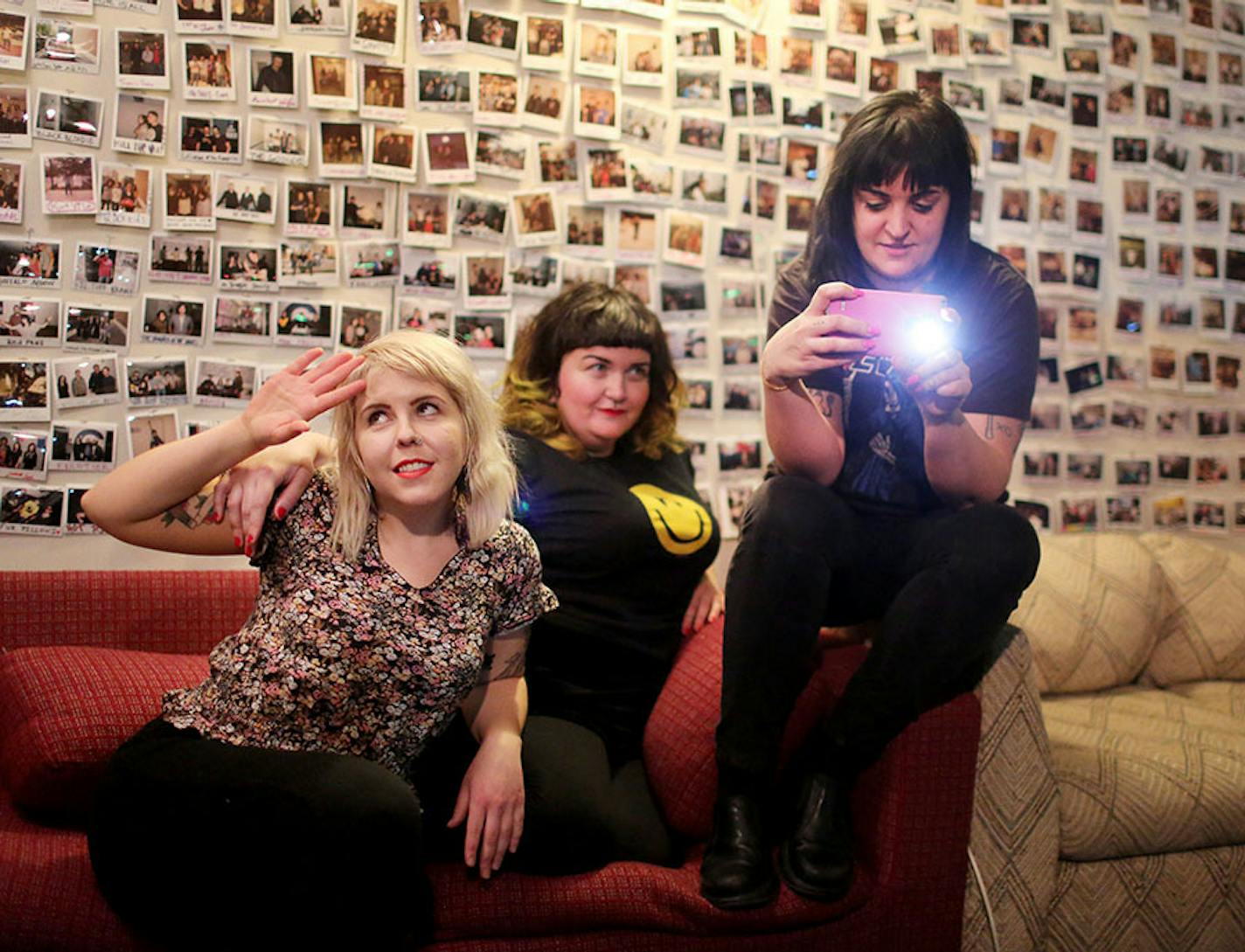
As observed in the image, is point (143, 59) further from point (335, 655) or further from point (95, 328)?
point (335, 655)

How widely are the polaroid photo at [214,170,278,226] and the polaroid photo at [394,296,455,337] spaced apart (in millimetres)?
306

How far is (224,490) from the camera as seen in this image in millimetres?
1425

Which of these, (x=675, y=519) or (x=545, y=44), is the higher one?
(x=545, y=44)

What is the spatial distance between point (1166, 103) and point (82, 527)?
9.26 ft

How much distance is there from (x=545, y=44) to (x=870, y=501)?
4.25 feet

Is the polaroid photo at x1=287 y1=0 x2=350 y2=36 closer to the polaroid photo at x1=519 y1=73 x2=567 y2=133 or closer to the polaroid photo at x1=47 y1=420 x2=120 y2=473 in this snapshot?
the polaroid photo at x1=519 y1=73 x2=567 y2=133

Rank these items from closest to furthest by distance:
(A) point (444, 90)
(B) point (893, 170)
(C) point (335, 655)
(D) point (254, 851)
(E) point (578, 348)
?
(D) point (254, 851) < (C) point (335, 655) < (B) point (893, 170) < (E) point (578, 348) < (A) point (444, 90)

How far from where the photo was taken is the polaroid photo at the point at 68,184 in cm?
206

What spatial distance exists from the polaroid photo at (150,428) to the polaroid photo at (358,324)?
1.20ft

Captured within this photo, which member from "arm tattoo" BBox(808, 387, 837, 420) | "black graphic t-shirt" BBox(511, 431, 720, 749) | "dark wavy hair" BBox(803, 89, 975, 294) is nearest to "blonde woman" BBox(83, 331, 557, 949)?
"black graphic t-shirt" BBox(511, 431, 720, 749)

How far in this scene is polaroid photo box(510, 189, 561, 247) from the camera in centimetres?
239

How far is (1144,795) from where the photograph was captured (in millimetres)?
1852

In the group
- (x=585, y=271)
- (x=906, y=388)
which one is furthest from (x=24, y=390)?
(x=906, y=388)

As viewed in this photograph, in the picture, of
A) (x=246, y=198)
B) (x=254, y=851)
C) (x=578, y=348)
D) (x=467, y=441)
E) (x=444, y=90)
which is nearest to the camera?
(x=254, y=851)
